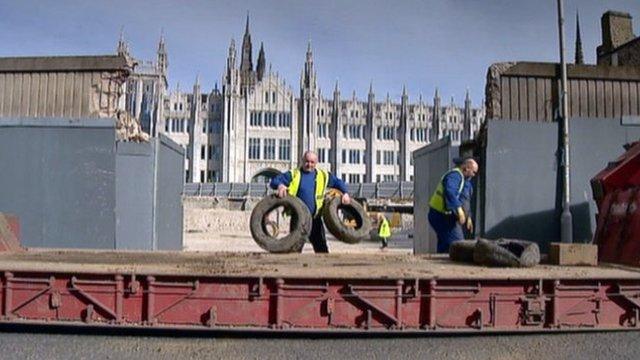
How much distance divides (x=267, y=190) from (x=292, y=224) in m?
49.2

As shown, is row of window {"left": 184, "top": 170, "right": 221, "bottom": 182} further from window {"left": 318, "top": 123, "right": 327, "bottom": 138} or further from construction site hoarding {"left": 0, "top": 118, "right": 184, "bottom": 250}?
construction site hoarding {"left": 0, "top": 118, "right": 184, "bottom": 250}

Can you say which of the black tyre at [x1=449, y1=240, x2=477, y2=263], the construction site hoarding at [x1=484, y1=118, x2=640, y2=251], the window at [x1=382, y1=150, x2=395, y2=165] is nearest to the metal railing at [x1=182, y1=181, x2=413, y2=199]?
the window at [x1=382, y1=150, x2=395, y2=165]

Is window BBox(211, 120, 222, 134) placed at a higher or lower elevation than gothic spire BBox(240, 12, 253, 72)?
lower

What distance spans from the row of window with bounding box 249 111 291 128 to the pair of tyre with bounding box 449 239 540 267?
67.3m

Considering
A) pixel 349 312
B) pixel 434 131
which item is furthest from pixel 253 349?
pixel 434 131

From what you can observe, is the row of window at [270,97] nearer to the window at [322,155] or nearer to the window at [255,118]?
the window at [255,118]

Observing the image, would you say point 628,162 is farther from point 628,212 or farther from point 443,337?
point 443,337

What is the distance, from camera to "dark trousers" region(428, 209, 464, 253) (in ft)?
26.0

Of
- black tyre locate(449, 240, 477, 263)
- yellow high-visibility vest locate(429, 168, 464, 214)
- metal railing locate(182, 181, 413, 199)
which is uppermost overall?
metal railing locate(182, 181, 413, 199)

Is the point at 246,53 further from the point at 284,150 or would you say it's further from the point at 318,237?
the point at 318,237

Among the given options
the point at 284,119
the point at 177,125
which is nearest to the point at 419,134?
the point at 284,119

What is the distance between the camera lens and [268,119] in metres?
72.8

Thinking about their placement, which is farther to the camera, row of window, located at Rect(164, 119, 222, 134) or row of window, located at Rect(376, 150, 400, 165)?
row of window, located at Rect(376, 150, 400, 165)

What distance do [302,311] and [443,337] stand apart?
1.67 m
